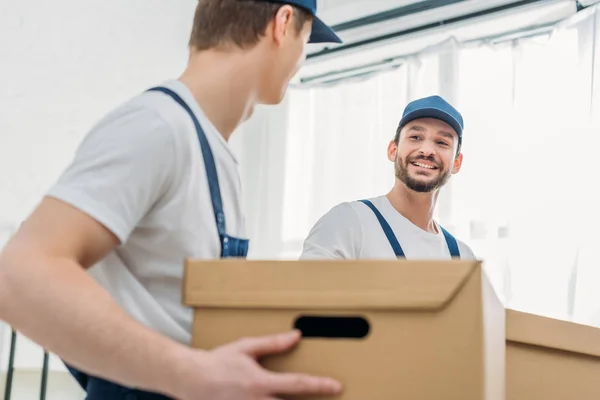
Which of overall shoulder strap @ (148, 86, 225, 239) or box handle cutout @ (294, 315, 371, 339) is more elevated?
overall shoulder strap @ (148, 86, 225, 239)

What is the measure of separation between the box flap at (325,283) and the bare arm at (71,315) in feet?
0.23

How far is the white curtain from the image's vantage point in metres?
1.94

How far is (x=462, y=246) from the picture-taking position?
1766 mm

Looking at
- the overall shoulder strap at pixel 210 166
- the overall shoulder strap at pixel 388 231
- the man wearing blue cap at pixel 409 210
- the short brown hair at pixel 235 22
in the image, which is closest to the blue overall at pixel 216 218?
the overall shoulder strap at pixel 210 166

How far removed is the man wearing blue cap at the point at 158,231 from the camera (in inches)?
22.3

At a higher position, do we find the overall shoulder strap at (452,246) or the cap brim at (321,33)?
the cap brim at (321,33)

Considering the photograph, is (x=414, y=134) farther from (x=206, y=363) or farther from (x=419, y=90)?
(x=206, y=363)

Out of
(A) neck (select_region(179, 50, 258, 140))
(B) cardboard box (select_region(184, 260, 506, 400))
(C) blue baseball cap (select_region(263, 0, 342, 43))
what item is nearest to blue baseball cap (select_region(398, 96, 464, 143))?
(C) blue baseball cap (select_region(263, 0, 342, 43))

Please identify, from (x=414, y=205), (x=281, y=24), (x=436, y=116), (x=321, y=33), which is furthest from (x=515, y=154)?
(x=281, y=24)

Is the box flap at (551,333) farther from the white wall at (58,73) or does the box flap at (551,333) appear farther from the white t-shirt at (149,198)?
the white wall at (58,73)

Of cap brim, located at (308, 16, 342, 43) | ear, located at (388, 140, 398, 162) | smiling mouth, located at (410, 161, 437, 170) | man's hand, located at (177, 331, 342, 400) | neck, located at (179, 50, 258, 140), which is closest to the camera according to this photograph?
man's hand, located at (177, 331, 342, 400)

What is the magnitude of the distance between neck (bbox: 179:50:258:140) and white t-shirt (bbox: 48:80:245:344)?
0.05 metres

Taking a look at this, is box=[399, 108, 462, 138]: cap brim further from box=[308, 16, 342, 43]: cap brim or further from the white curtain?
box=[308, 16, 342, 43]: cap brim

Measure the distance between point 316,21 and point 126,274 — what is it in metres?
0.48
